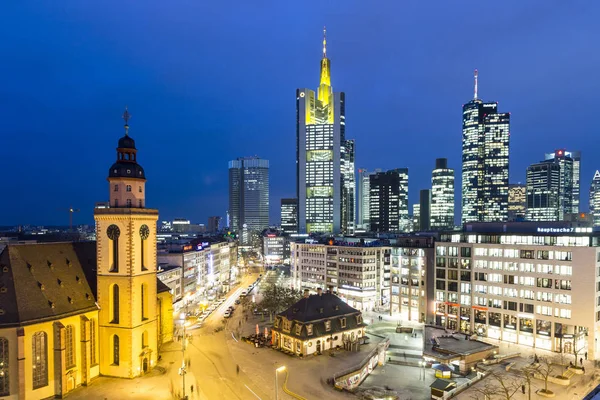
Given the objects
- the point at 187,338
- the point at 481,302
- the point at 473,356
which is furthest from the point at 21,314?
the point at 481,302

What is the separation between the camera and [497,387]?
1956 inches

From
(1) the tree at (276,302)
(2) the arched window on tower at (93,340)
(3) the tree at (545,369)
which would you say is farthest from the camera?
(1) the tree at (276,302)

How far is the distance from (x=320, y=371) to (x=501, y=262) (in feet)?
149

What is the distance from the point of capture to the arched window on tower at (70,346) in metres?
47.7

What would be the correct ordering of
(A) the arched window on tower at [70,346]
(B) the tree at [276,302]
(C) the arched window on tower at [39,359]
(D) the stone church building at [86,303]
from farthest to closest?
(B) the tree at [276,302] → (A) the arched window on tower at [70,346] → (C) the arched window on tower at [39,359] → (D) the stone church building at [86,303]

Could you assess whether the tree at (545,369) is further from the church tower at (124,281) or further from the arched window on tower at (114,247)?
the arched window on tower at (114,247)

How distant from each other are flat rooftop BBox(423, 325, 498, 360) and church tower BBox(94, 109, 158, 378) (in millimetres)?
42113

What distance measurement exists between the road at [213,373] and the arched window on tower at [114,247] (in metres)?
16.4

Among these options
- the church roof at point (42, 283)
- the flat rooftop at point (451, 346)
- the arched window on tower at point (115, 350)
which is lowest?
the flat rooftop at point (451, 346)

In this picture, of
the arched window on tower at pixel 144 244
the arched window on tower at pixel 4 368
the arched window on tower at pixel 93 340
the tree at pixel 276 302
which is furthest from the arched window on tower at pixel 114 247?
the tree at pixel 276 302

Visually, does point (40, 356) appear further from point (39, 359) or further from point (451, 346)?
point (451, 346)

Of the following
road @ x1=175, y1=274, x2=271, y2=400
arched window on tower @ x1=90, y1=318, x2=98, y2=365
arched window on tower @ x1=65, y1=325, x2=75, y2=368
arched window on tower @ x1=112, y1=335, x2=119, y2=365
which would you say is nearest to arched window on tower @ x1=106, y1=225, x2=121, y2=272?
arched window on tower @ x1=90, y1=318, x2=98, y2=365

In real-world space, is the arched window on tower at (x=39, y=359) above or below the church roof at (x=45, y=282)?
below

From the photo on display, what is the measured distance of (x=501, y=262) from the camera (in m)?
78.6
